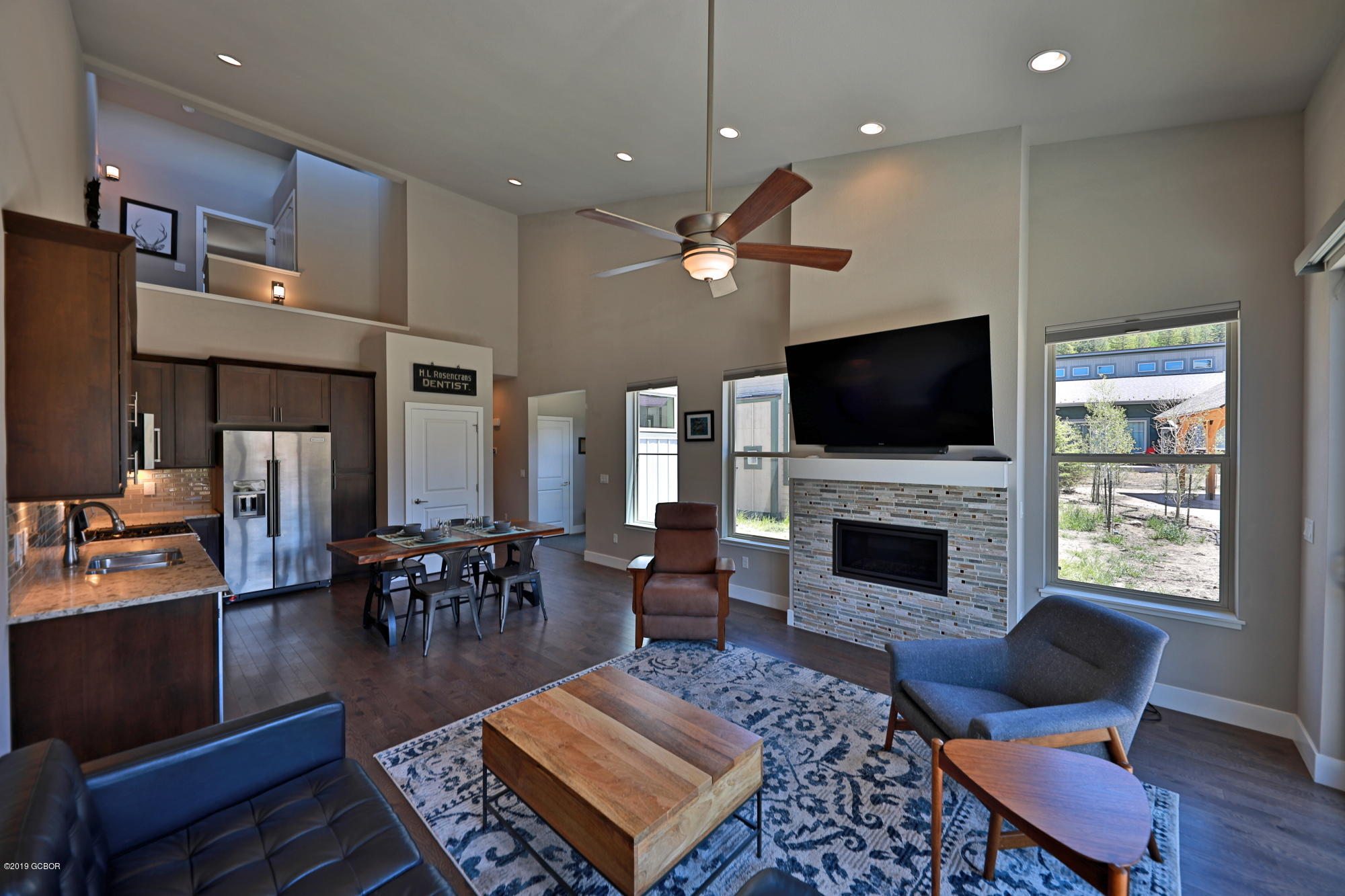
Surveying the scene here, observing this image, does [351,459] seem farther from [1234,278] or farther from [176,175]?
[1234,278]

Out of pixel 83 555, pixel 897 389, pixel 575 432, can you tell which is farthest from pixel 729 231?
pixel 575 432

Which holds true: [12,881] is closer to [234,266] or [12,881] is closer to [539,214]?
[234,266]

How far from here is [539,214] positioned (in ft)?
22.6

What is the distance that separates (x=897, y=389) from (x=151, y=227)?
7.69 metres

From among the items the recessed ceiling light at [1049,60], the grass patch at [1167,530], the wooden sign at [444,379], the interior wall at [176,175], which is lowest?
the grass patch at [1167,530]

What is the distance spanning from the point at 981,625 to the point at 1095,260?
7.85 feet

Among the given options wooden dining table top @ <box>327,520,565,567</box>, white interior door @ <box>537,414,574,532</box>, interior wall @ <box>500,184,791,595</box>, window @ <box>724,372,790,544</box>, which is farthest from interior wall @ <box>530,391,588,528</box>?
wooden dining table top @ <box>327,520,565,567</box>

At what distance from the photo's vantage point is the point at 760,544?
504 centimetres

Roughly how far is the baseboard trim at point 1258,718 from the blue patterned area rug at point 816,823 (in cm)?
74

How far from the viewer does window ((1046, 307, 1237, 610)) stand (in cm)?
301

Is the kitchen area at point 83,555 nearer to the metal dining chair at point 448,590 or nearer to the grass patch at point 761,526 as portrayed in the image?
the metal dining chair at point 448,590

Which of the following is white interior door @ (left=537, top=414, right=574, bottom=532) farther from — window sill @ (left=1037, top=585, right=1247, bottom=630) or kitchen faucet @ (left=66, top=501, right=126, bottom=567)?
window sill @ (left=1037, top=585, right=1247, bottom=630)

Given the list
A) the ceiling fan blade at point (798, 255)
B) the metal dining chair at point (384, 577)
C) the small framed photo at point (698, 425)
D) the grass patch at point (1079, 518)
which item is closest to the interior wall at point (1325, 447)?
the grass patch at point (1079, 518)

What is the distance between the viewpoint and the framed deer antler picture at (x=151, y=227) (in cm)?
566
